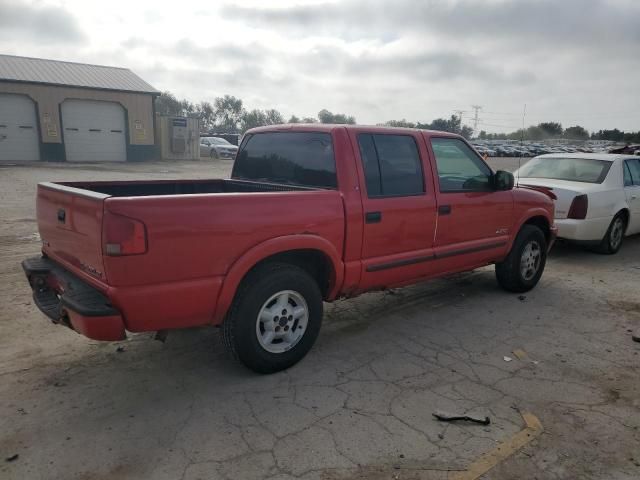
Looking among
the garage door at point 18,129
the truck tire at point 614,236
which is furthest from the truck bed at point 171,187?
the garage door at point 18,129

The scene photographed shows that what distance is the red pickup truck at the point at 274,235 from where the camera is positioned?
289 cm

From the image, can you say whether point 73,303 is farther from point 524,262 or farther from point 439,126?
point 439,126

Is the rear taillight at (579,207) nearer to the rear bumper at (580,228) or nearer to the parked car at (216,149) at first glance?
the rear bumper at (580,228)

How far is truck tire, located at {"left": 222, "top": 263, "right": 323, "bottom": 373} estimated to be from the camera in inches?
133

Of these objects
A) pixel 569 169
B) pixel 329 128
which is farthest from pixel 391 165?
pixel 569 169

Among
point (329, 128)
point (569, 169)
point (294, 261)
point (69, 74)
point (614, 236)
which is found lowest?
point (614, 236)

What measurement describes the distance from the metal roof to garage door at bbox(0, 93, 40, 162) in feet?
3.64

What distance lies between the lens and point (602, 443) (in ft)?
9.70

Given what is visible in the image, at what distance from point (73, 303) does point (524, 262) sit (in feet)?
15.9

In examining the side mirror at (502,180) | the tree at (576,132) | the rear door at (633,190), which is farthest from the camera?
the tree at (576,132)

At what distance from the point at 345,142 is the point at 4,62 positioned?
2851 centimetres

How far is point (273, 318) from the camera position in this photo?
11.7 feet

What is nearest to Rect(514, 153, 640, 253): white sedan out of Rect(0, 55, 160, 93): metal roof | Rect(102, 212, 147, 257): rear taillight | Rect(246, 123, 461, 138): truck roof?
Rect(246, 123, 461, 138): truck roof

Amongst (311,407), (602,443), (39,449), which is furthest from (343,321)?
(39,449)
